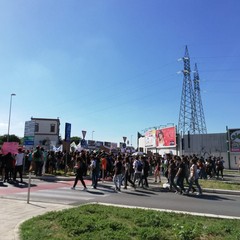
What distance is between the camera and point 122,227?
6914 mm

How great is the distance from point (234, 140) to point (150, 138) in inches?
671

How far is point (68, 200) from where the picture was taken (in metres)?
12.1

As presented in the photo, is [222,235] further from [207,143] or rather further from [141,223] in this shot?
[207,143]

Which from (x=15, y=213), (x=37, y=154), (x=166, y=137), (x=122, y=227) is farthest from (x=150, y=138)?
(x=122, y=227)

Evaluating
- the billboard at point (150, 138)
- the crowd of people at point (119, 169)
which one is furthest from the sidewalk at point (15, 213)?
the billboard at point (150, 138)

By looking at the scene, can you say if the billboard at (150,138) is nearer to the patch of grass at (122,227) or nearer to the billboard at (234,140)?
the billboard at (234,140)

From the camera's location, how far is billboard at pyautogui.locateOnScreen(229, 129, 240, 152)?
44688 millimetres

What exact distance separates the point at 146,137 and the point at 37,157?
41071mm

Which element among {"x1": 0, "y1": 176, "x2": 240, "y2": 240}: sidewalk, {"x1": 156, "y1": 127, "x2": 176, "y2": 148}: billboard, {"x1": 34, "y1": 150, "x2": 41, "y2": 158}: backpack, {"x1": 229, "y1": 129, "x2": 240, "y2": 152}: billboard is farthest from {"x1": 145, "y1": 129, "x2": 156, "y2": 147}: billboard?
{"x1": 0, "y1": 176, "x2": 240, "y2": 240}: sidewalk

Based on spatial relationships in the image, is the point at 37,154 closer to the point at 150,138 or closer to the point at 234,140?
the point at 234,140

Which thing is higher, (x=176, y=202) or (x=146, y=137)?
(x=146, y=137)

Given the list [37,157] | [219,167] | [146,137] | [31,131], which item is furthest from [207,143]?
[37,157]

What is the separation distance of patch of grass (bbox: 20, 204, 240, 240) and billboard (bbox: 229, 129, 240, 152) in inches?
1530

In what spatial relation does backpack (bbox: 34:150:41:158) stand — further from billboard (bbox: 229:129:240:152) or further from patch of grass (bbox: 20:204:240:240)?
billboard (bbox: 229:129:240:152)
